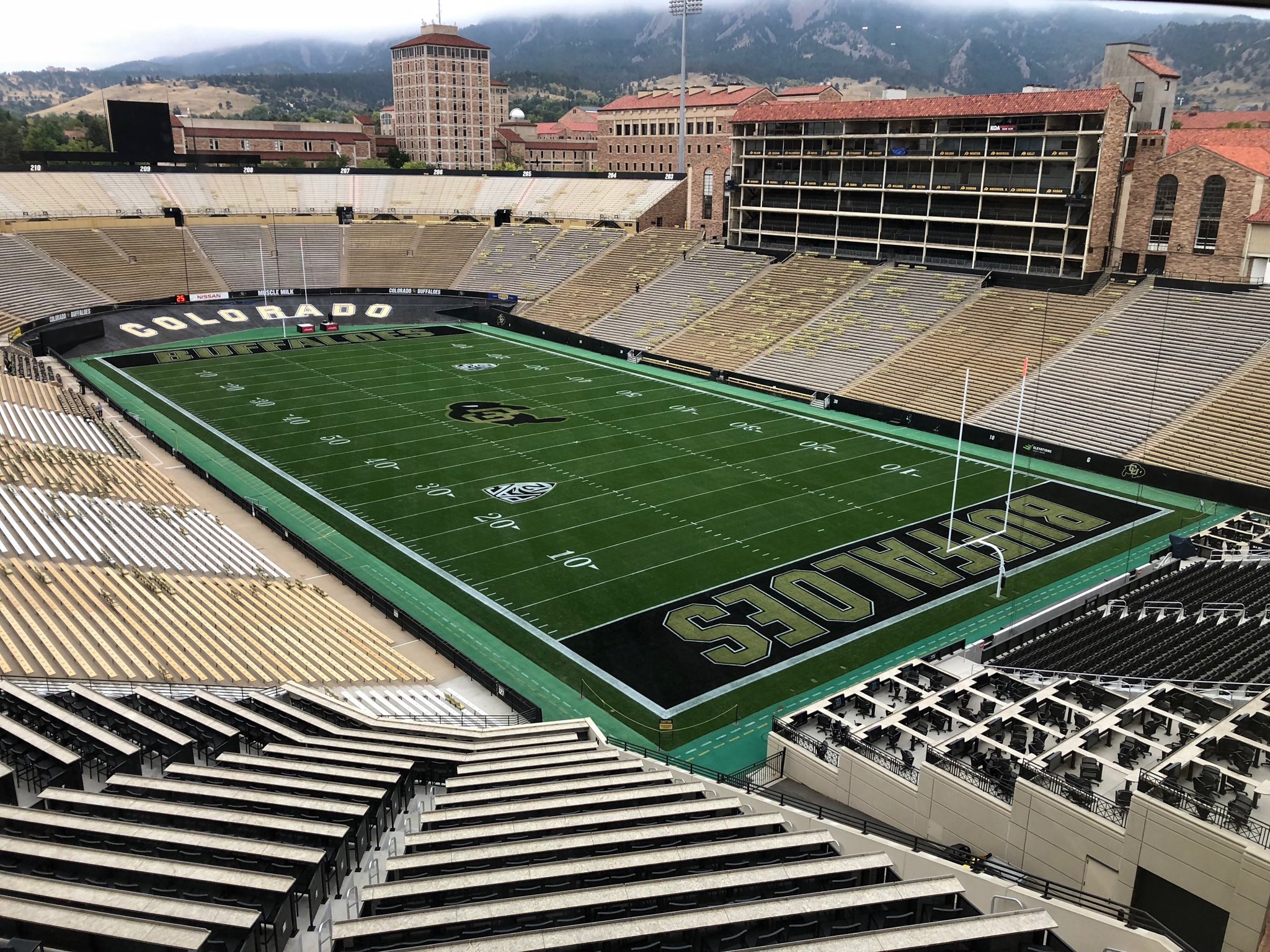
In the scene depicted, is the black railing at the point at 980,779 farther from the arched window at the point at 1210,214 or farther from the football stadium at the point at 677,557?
the arched window at the point at 1210,214

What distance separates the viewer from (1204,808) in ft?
33.3

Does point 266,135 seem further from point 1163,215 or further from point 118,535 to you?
point 118,535

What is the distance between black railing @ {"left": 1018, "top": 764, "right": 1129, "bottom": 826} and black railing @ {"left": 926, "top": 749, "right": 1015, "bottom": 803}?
0.31 m

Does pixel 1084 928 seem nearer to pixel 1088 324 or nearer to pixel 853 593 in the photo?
pixel 853 593

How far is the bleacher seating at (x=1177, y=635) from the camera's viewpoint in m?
15.8

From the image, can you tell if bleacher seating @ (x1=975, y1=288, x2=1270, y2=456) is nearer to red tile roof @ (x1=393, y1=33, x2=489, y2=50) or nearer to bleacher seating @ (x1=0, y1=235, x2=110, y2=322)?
bleacher seating @ (x1=0, y1=235, x2=110, y2=322)

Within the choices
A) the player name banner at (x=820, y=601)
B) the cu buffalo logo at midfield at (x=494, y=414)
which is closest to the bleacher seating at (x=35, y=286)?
the cu buffalo logo at midfield at (x=494, y=414)

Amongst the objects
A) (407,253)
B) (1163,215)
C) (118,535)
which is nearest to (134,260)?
(407,253)

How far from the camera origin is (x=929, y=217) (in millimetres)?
47000

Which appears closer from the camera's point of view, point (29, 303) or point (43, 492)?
point (43, 492)

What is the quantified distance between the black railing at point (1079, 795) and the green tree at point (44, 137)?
390ft

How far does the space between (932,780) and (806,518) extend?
1509 centimetres

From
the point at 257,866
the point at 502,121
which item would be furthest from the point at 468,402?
the point at 502,121

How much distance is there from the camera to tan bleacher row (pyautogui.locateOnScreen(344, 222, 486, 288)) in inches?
2515
